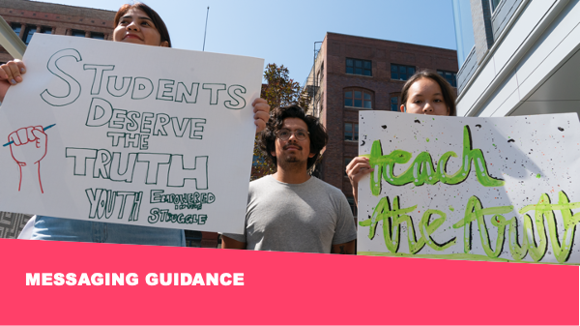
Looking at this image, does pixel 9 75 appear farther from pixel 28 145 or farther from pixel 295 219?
pixel 295 219

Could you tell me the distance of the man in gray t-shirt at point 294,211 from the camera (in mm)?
1979

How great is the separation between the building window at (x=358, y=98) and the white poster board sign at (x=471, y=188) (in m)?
24.1

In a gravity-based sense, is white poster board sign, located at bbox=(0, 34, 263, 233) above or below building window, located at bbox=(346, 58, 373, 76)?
below

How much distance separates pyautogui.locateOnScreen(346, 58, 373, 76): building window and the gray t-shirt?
25.2 m

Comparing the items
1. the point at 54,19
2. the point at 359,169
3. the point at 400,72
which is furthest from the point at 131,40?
the point at 54,19

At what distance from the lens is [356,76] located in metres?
25.8

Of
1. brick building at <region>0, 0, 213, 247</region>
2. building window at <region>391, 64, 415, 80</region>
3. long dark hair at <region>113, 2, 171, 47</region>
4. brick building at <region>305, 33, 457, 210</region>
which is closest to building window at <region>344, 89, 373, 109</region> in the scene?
brick building at <region>305, 33, 457, 210</region>

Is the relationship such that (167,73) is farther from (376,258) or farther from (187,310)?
(376,258)

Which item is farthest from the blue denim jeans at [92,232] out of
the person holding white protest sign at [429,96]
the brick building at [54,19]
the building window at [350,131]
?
the brick building at [54,19]

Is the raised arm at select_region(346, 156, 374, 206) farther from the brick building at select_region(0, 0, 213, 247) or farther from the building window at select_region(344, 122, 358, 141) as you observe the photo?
the brick building at select_region(0, 0, 213, 247)

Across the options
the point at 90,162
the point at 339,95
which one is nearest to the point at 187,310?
the point at 90,162

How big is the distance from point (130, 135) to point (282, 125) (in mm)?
1086

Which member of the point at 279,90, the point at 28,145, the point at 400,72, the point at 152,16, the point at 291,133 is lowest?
the point at 28,145

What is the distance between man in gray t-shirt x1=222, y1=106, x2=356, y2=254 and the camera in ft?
6.49
